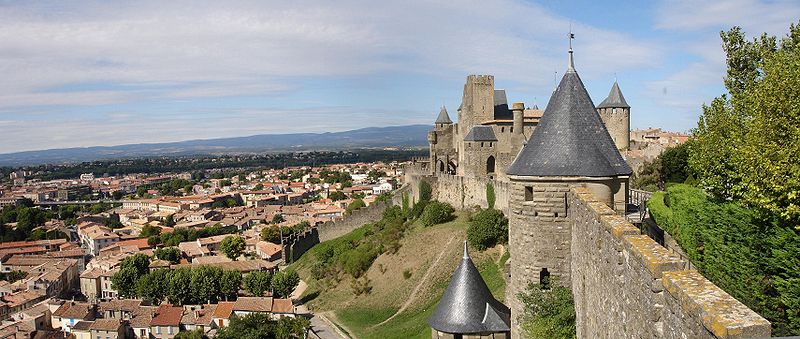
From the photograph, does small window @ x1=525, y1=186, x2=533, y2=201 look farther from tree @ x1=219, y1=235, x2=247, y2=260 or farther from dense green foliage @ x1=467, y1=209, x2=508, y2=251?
tree @ x1=219, y1=235, x2=247, y2=260

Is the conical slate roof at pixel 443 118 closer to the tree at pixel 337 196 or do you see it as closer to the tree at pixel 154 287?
the tree at pixel 154 287

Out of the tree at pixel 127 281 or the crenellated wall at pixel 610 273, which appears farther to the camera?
the tree at pixel 127 281

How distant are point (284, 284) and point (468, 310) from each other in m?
37.5

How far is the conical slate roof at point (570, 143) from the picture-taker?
10.1 metres

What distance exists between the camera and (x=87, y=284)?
7131 centimetres

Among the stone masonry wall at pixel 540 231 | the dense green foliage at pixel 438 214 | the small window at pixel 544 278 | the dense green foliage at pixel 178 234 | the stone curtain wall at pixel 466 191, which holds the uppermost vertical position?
the stone masonry wall at pixel 540 231

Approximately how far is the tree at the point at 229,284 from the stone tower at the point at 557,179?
4634 centimetres

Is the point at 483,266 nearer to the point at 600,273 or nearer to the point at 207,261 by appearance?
the point at 600,273

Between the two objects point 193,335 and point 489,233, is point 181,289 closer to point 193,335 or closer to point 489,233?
point 193,335

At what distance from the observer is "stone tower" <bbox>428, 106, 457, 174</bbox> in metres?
47.8

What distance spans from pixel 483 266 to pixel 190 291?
110 feet

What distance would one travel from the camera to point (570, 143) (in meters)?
10.4

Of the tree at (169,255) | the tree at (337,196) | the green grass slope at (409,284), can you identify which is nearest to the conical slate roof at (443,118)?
the green grass slope at (409,284)

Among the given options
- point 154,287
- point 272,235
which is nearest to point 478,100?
point 154,287
